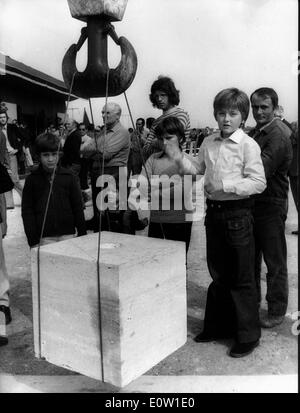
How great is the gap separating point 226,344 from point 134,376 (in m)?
1.22

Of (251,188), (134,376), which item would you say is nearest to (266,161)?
(251,188)

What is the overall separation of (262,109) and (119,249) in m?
1.61

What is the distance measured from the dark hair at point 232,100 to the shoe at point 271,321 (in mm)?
1563

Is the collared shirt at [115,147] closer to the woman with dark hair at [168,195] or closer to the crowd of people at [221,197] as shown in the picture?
the crowd of people at [221,197]

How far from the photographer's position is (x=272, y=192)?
331 cm

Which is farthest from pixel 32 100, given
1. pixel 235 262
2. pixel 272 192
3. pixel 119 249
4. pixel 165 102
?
pixel 119 249

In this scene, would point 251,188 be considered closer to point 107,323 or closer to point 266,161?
point 266,161

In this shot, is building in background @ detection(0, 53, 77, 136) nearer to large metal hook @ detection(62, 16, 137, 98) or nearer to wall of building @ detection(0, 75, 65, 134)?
wall of building @ detection(0, 75, 65, 134)

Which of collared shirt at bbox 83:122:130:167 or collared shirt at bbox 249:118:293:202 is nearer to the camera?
collared shirt at bbox 249:118:293:202

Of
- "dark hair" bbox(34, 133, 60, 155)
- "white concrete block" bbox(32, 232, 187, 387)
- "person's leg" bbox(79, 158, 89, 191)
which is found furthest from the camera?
"person's leg" bbox(79, 158, 89, 191)

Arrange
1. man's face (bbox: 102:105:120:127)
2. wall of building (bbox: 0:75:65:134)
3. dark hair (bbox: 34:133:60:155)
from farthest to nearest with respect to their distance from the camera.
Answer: wall of building (bbox: 0:75:65:134), man's face (bbox: 102:105:120:127), dark hair (bbox: 34:133:60:155)

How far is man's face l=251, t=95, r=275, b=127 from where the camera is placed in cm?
327

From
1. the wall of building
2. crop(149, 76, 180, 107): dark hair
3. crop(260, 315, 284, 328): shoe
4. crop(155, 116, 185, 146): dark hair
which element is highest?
the wall of building

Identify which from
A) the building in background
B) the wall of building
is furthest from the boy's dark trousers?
the wall of building
